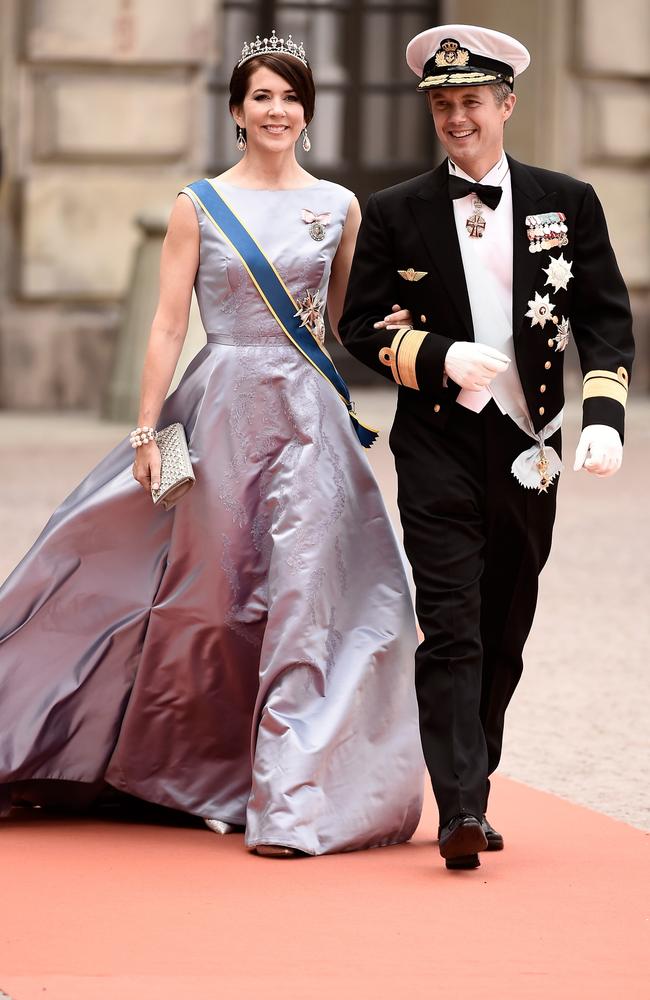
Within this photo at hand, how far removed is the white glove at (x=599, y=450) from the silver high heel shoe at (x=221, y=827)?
1108 millimetres

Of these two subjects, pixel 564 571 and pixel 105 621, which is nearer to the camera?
pixel 105 621

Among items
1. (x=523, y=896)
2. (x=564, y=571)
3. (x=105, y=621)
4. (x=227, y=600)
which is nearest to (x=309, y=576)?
(x=227, y=600)

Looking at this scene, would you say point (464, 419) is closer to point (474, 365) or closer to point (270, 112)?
point (474, 365)

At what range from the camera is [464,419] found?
13.6 feet

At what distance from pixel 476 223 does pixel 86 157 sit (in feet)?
31.3

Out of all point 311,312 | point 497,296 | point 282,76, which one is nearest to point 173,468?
point 311,312

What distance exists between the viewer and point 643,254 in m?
14.7

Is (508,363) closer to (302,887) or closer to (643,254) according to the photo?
(302,887)

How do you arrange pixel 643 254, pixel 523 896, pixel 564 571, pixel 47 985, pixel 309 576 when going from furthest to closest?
pixel 643 254, pixel 564 571, pixel 309 576, pixel 523 896, pixel 47 985

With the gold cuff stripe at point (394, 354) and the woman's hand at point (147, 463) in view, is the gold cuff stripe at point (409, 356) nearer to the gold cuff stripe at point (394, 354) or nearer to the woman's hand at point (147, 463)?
the gold cuff stripe at point (394, 354)

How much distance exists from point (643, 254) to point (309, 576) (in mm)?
10690

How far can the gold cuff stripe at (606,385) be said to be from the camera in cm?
412

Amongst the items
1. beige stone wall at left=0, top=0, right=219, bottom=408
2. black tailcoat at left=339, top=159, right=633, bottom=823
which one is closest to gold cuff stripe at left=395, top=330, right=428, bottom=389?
black tailcoat at left=339, top=159, right=633, bottom=823

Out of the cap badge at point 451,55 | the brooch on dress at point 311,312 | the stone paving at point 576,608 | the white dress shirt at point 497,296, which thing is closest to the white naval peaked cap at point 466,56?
the cap badge at point 451,55
